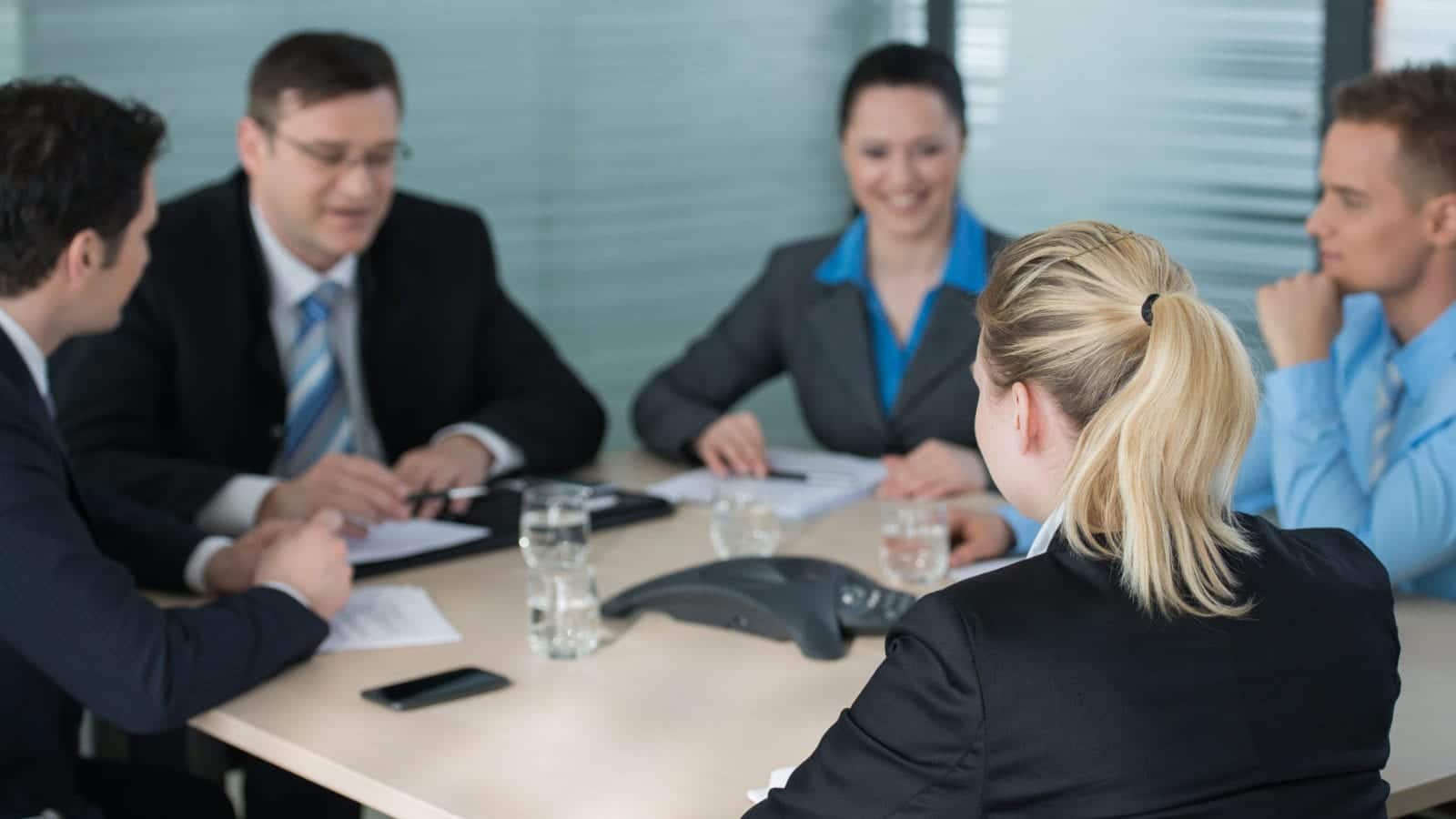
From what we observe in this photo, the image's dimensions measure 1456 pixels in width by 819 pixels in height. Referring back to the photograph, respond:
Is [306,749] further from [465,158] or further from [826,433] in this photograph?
[465,158]

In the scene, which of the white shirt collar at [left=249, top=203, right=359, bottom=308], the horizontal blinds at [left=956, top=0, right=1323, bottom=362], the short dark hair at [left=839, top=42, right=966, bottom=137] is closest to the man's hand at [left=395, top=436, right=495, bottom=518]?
the white shirt collar at [left=249, top=203, right=359, bottom=308]

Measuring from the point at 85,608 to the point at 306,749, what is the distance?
29cm

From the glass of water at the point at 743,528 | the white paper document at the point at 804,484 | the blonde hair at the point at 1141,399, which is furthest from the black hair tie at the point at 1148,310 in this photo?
the white paper document at the point at 804,484

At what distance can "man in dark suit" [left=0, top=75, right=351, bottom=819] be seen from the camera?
1691mm

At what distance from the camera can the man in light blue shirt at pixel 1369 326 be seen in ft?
7.16

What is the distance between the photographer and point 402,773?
1.54 m

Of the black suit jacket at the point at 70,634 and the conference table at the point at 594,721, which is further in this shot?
the black suit jacket at the point at 70,634

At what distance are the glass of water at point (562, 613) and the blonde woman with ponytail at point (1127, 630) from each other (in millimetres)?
651

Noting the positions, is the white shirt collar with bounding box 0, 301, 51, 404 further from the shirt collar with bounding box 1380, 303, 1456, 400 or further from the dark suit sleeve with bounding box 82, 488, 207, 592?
the shirt collar with bounding box 1380, 303, 1456, 400

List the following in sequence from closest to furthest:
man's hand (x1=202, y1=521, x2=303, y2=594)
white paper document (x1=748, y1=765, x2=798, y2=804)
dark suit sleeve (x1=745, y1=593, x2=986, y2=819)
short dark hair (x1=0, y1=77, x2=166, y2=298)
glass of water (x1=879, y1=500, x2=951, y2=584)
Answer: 1. dark suit sleeve (x1=745, y1=593, x2=986, y2=819)
2. white paper document (x1=748, y1=765, x2=798, y2=804)
3. short dark hair (x1=0, y1=77, x2=166, y2=298)
4. man's hand (x1=202, y1=521, x2=303, y2=594)
5. glass of water (x1=879, y1=500, x2=951, y2=584)

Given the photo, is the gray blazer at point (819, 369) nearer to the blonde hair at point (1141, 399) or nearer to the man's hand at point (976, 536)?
the man's hand at point (976, 536)

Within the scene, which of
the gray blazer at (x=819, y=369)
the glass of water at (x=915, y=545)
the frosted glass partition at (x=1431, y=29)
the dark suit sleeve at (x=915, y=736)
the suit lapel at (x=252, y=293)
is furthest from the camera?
the frosted glass partition at (x=1431, y=29)

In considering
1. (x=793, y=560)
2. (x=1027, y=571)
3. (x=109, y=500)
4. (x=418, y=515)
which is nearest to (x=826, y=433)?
(x=418, y=515)

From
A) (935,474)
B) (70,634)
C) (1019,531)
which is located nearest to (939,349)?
(935,474)
